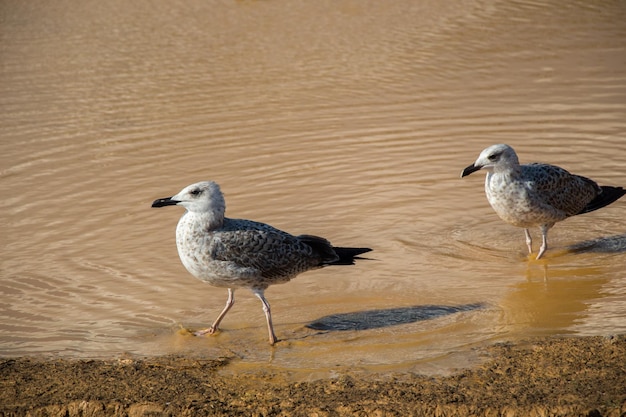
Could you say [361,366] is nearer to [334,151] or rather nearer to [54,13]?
[334,151]

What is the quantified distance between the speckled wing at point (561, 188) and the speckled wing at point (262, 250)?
2.69m

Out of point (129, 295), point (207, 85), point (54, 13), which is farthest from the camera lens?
point (54, 13)

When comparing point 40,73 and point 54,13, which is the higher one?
point 54,13

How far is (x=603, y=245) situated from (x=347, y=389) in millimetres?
4130

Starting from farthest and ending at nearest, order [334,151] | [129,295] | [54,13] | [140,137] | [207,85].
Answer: [54,13]
[207,85]
[140,137]
[334,151]
[129,295]

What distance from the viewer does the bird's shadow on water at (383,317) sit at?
754 cm

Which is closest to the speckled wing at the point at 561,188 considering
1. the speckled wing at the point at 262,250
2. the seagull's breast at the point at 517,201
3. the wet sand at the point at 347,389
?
the seagull's breast at the point at 517,201

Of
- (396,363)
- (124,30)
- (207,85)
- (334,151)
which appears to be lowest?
(396,363)

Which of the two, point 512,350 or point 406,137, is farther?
point 406,137

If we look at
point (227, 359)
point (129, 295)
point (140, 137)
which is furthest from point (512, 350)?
point (140, 137)

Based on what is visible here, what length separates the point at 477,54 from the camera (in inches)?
632

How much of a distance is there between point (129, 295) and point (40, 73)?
8967 mm

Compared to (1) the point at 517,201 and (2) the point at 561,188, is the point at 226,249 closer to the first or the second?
(1) the point at 517,201

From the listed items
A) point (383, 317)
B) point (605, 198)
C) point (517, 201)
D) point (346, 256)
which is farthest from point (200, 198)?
point (605, 198)
